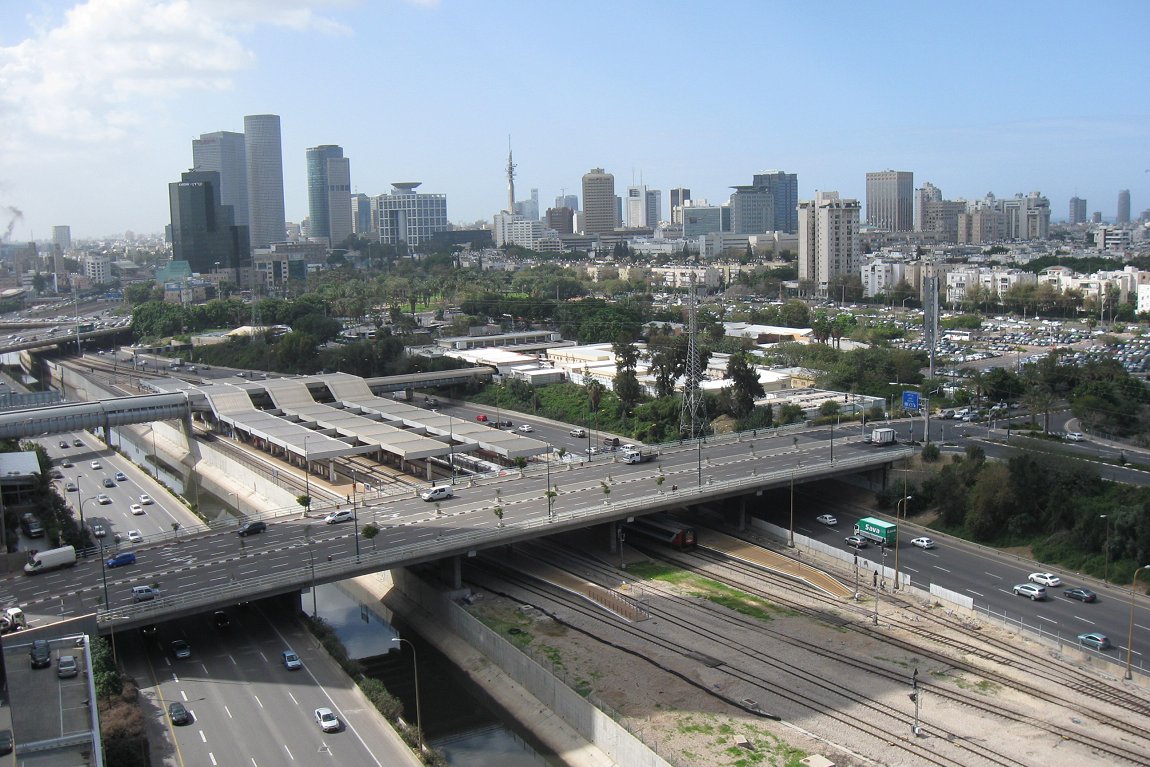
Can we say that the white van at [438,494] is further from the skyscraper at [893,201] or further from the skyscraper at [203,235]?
the skyscraper at [893,201]

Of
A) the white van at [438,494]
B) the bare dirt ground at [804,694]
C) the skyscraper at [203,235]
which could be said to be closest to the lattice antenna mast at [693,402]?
the white van at [438,494]

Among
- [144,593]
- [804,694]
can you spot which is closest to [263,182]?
[144,593]

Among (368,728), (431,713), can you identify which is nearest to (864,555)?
(431,713)

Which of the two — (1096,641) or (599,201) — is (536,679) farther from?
(599,201)

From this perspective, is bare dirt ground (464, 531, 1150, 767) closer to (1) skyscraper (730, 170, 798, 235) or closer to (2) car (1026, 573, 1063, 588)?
(2) car (1026, 573, 1063, 588)

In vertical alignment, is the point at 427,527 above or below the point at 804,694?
above
